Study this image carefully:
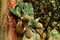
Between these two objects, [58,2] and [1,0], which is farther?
[58,2]

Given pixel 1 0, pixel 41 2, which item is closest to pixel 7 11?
pixel 1 0

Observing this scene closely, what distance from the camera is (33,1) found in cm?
52

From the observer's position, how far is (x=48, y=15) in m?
0.52

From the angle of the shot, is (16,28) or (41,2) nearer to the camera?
(16,28)

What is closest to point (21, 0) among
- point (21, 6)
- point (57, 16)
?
point (21, 6)

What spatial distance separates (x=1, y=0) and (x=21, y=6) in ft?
0.20

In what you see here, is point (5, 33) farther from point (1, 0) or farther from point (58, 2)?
point (58, 2)

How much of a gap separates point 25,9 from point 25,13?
2 centimetres

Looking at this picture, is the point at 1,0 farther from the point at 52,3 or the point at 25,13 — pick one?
the point at 52,3

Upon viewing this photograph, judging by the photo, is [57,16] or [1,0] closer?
[1,0]

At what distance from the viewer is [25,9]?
451mm

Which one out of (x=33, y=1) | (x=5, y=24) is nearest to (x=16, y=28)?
(x=5, y=24)

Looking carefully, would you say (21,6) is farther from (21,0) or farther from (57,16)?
(57,16)

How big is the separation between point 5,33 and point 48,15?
175mm
